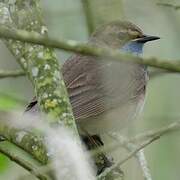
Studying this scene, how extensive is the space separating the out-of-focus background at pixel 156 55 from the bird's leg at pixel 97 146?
1.09 ft

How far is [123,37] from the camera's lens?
6.77 m

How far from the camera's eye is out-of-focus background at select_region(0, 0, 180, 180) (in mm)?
5348

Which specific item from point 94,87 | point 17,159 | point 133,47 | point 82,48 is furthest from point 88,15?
point 82,48

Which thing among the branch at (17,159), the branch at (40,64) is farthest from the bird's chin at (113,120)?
the branch at (17,159)

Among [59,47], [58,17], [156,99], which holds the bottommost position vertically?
[156,99]

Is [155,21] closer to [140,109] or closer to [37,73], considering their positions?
[140,109]

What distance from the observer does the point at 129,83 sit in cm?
631

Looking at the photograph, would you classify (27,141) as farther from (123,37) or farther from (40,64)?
(123,37)

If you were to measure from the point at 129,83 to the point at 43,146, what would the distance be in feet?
6.96

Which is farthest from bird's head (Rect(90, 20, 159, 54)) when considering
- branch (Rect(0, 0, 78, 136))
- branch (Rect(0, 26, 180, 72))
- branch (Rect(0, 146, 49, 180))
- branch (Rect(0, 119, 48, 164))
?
branch (Rect(0, 26, 180, 72))

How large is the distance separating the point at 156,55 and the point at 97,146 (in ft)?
3.86

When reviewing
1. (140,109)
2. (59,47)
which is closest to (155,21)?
(140,109)

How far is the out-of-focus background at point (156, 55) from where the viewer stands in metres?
5.35

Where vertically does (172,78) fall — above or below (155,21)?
below
